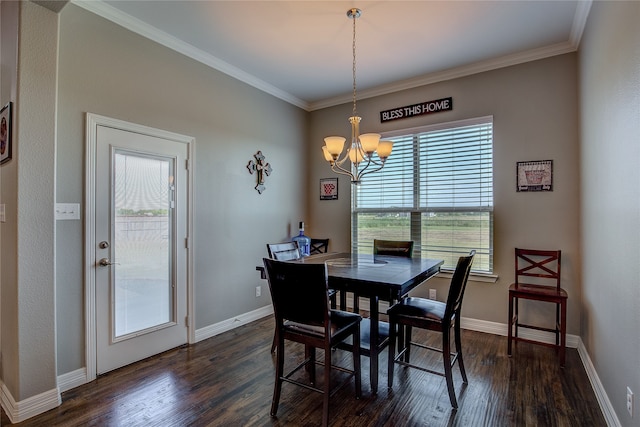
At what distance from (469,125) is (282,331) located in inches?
116

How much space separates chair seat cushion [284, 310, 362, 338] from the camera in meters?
2.00

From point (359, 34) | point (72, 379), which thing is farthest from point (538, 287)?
point (72, 379)

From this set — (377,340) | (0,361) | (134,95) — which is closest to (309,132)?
(134,95)

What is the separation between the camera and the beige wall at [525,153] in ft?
9.90

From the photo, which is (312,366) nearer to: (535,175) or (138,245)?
(138,245)

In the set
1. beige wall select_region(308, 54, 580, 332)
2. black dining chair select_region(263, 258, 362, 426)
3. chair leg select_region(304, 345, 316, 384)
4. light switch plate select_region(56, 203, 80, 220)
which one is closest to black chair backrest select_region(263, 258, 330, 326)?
black dining chair select_region(263, 258, 362, 426)

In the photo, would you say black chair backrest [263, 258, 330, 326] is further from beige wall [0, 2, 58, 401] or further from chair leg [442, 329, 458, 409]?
beige wall [0, 2, 58, 401]

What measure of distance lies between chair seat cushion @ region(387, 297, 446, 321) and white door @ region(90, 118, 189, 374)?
6.71ft

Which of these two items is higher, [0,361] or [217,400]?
[0,361]

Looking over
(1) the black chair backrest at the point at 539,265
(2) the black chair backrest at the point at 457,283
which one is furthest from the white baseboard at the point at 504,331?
(2) the black chair backrest at the point at 457,283

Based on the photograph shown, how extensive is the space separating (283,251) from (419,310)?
1.32 metres

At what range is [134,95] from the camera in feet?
9.05

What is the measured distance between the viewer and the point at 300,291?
1.93 meters

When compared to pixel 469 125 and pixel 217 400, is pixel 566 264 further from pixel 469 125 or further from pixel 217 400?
pixel 217 400
